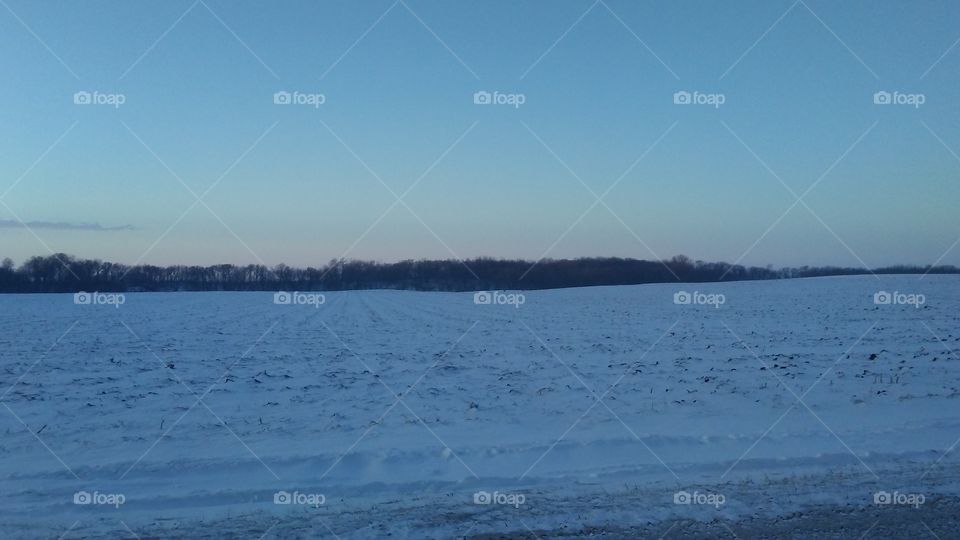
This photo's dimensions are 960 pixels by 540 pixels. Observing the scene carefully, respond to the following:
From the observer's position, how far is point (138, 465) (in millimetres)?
8336

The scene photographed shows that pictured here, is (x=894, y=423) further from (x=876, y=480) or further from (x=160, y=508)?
(x=160, y=508)

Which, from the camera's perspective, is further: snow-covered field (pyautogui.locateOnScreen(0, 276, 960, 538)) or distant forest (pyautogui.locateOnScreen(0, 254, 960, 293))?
distant forest (pyautogui.locateOnScreen(0, 254, 960, 293))

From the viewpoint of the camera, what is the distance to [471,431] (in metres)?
10.1

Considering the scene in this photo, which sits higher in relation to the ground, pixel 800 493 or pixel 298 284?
pixel 298 284

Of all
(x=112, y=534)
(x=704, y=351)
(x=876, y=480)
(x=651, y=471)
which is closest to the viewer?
(x=112, y=534)

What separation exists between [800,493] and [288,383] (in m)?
9.57

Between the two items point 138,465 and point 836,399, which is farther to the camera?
point 836,399

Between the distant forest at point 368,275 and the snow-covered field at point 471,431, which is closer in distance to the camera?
the snow-covered field at point 471,431

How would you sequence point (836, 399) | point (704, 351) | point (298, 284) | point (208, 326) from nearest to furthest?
point (836, 399)
point (704, 351)
point (208, 326)
point (298, 284)

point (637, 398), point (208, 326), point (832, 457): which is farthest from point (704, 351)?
point (208, 326)

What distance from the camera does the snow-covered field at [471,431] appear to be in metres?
6.71

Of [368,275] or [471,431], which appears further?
[368,275]

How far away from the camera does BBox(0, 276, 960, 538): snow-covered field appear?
22.0ft

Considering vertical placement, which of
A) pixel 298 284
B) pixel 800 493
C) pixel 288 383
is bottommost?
pixel 800 493
